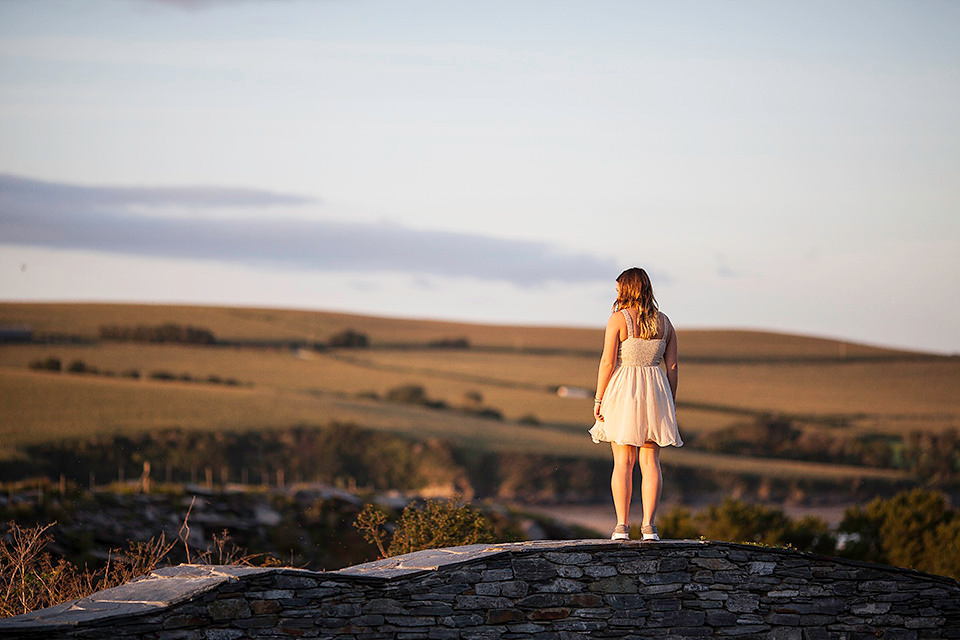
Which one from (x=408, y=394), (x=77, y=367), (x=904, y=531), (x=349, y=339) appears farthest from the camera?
(x=349, y=339)

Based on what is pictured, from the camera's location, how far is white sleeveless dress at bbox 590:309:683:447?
31.7 ft

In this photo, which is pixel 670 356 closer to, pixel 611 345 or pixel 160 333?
pixel 611 345

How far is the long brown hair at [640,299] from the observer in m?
9.61

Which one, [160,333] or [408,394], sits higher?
[160,333]

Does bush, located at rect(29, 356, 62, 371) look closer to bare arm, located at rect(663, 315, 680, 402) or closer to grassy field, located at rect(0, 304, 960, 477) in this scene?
grassy field, located at rect(0, 304, 960, 477)

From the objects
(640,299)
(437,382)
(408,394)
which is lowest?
(408,394)

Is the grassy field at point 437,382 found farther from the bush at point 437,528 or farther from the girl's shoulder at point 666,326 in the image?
the girl's shoulder at point 666,326

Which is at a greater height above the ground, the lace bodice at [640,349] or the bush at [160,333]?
the lace bodice at [640,349]

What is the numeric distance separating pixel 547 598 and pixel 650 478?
1.36 m

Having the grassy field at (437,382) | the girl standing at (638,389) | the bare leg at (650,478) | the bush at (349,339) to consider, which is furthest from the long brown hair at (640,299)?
the bush at (349,339)

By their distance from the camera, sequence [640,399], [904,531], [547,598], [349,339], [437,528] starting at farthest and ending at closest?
[349,339] → [904,531] → [437,528] → [640,399] → [547,598]

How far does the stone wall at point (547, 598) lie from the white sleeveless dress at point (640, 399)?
0.92 m

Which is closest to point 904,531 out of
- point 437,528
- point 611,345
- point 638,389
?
point 437,528

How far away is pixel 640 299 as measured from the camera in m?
9.62
